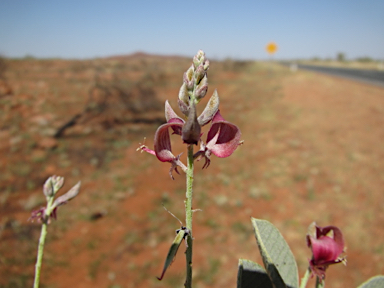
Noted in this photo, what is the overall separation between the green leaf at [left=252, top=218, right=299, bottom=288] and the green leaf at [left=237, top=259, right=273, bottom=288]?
5cm

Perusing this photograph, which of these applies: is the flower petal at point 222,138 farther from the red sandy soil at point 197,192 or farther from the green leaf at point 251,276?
the red sandy soil at point 197,192

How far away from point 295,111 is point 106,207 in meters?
10.9

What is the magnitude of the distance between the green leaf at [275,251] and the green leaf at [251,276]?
5 centimetres

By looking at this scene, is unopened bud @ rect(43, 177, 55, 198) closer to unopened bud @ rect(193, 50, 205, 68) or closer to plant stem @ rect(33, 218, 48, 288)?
plant stem @ rect(33, 218, 48, 288)

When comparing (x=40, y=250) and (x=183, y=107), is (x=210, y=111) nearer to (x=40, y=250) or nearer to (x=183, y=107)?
(x=183, y=107)

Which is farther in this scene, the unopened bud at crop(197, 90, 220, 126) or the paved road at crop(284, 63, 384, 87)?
the paved road at crop(284, 63, 384, 87)

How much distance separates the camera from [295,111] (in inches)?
587

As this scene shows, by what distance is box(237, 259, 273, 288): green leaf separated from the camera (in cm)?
74

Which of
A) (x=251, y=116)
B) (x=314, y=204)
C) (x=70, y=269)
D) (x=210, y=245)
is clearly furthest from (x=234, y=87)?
(x=70, y=269)

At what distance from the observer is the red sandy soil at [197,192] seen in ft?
19.9

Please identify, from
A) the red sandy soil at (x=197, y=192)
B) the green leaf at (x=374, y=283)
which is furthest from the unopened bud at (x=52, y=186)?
the red sandy soil at (x=197, y=192)

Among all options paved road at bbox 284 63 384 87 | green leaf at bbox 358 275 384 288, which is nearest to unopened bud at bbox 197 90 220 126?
green leaf at bbox 358 275 384 288

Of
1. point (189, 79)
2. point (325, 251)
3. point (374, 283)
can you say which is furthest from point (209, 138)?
point (374, 283)

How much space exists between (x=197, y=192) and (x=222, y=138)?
8214 millimetres
